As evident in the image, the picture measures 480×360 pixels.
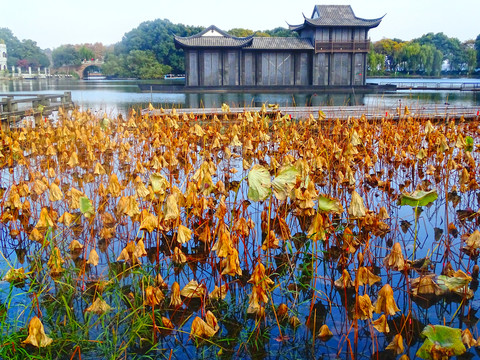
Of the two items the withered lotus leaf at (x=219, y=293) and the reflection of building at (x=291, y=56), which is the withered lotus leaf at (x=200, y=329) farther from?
the reflection of building at (x=291, y=56)

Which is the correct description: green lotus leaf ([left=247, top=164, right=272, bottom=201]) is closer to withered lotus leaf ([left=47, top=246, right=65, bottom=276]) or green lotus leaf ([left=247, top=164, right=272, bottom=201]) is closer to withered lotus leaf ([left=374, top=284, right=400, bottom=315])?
withered lotus leaf ([left=374, top=284, right=400, bottom=315])

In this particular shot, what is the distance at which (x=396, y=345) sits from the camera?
6.03 feet

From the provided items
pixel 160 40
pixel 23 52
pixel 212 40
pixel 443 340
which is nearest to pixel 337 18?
pixel 212 40

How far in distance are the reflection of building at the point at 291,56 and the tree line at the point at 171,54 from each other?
42.4 feet

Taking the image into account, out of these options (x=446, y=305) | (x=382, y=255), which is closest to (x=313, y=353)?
Result: (x=446, y=305)

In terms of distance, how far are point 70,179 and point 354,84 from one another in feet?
62.2

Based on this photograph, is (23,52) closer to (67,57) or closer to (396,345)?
(67,57)

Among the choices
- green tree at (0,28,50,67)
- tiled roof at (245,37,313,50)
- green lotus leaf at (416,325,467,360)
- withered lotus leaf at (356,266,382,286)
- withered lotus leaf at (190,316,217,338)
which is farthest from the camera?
green tree at (0,28,50,67)

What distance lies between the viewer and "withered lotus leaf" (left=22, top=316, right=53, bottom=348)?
5.73ft

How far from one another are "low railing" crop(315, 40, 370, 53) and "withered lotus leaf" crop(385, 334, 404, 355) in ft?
67.9

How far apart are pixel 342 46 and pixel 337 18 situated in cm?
121

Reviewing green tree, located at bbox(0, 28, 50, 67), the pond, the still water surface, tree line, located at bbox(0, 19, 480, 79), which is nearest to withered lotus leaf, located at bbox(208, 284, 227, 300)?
the pond

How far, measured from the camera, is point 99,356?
191 cm

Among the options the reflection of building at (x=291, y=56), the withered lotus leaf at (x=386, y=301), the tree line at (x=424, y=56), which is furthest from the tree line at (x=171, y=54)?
the withered lotus leaf at (x=386, y=301)
